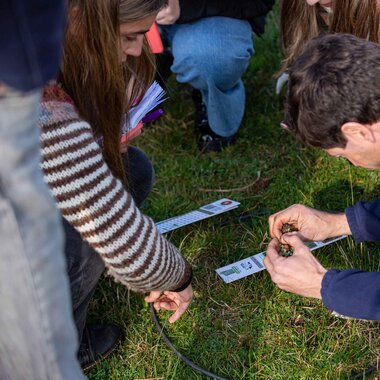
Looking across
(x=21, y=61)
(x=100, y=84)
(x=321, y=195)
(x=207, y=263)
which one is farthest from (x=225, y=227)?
(x=21, y=61)

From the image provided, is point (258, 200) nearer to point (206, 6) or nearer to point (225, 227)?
point (225, 227)

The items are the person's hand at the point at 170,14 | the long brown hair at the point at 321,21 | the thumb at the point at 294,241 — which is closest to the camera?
the thumb at the point at 294,241

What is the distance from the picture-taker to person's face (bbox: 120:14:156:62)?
1.92 m

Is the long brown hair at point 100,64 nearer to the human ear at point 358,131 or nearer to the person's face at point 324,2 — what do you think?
the human ear at point 358,131

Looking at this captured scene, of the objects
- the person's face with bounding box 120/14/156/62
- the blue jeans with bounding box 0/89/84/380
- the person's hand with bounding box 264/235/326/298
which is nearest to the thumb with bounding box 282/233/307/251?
the person's hand with bounding box 264/235/326/298

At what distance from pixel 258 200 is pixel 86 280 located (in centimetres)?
110

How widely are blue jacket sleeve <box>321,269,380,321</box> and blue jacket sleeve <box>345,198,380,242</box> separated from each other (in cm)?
34

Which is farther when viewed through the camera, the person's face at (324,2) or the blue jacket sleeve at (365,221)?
the person's face at (324,2)

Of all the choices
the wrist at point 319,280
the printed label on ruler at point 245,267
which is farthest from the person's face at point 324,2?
the wrist at point 319,280

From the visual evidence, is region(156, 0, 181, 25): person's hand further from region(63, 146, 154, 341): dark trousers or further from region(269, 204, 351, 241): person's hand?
region(269, 204, 351, 241): person's hand

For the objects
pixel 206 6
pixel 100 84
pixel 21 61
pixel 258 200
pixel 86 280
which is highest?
pixel 21 61

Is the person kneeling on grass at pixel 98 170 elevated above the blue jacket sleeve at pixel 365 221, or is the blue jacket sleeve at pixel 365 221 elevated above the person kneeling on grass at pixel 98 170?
the person kneeling on grass at pixel 98 170

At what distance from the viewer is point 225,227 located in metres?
2.70

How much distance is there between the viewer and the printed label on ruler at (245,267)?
2371 millimetres
